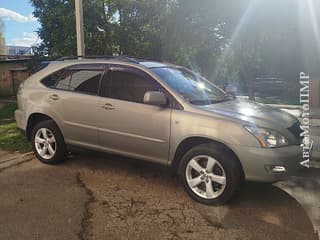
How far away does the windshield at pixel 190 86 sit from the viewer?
448 centimetres

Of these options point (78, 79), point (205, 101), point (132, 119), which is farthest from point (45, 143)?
point (205, 101)

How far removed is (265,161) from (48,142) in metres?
3.33

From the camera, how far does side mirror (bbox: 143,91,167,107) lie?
4242 mm

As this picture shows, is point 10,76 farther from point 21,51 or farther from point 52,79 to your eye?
point 21,51

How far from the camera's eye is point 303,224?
3.57 m

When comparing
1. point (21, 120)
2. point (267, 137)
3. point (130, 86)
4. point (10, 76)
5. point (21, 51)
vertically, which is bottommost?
point (10, 76)

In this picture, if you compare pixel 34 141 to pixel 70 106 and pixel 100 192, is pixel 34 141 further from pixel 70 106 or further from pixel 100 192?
pixel 100 192

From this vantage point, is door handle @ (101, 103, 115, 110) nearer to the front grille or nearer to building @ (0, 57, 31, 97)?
the front grille

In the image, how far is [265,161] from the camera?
374 cm

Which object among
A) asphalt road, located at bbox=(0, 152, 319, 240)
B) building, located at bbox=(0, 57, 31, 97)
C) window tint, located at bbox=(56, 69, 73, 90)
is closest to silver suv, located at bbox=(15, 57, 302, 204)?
window tint, located at bbox=(56, 69, 73, 90)

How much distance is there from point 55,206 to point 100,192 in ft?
2.08

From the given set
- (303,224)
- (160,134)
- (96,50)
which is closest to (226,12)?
(160,134)

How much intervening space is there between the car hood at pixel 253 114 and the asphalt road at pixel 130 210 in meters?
0.94

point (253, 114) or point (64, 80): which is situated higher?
→ point (64, 80)
